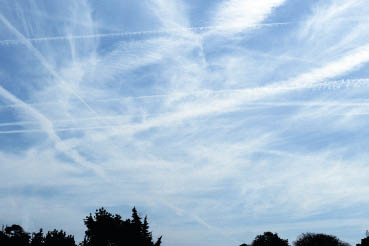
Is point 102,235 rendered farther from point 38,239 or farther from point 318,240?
point 318,240

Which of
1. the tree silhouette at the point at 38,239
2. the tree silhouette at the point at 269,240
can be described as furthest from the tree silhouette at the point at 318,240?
the tree silhouette at the point at 38,239

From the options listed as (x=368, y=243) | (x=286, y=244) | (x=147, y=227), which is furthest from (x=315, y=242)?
(x=147, y=227)

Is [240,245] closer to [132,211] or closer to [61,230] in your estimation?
[132,211]

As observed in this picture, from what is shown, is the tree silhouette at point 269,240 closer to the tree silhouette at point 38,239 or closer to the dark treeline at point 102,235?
the dark treeline at point 102,235

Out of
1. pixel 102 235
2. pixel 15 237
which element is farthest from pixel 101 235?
pixel 15 237

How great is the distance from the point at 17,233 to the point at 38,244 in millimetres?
14218

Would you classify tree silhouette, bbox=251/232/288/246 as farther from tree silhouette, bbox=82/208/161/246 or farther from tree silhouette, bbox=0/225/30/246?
tree silhouette, bbox=0/225/30/246

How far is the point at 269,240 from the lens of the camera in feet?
443

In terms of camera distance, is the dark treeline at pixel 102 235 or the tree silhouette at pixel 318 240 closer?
the dark treeline at pixel 102 235

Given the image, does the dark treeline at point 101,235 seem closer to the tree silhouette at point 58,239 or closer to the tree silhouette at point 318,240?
the tree silhouette at point 58,239

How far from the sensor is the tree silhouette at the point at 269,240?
133875 mm

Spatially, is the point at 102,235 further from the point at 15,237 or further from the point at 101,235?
the point at 15,237

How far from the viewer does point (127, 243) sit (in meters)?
82.1

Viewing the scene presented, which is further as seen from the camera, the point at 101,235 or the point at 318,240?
the point at 318,240
